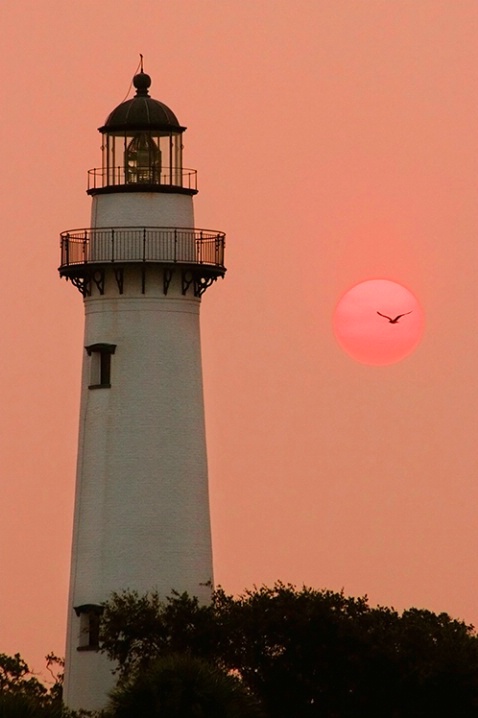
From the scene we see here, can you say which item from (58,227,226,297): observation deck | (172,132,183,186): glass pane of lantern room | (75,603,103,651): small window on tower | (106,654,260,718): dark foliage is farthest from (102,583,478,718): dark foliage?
(172,132,183,186): glass pane of lantern room

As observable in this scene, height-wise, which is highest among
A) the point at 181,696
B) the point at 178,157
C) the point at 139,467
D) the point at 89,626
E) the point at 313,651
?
the point at 178,157

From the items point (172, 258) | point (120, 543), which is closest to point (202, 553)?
point (120, 543)

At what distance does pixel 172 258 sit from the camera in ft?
246

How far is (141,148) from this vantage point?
76375 mm

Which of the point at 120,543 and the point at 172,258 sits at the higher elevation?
the point at 172,258

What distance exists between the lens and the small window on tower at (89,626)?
74188 millimetres

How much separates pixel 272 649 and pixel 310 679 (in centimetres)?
129

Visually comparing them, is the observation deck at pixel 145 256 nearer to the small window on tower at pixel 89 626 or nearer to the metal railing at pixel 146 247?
the metal railing at pixel 146 247

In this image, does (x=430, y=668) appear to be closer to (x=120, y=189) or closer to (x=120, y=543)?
(x=120, y=543)

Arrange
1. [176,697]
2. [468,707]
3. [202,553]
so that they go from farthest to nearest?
[202,553], [468,707], [176,697]

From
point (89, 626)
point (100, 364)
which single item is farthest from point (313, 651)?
point (100, 364)

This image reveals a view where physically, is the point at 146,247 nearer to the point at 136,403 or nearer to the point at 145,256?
the point at 145,256

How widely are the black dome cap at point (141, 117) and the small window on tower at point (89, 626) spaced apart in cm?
1165

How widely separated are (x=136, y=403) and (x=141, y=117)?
7057mm
